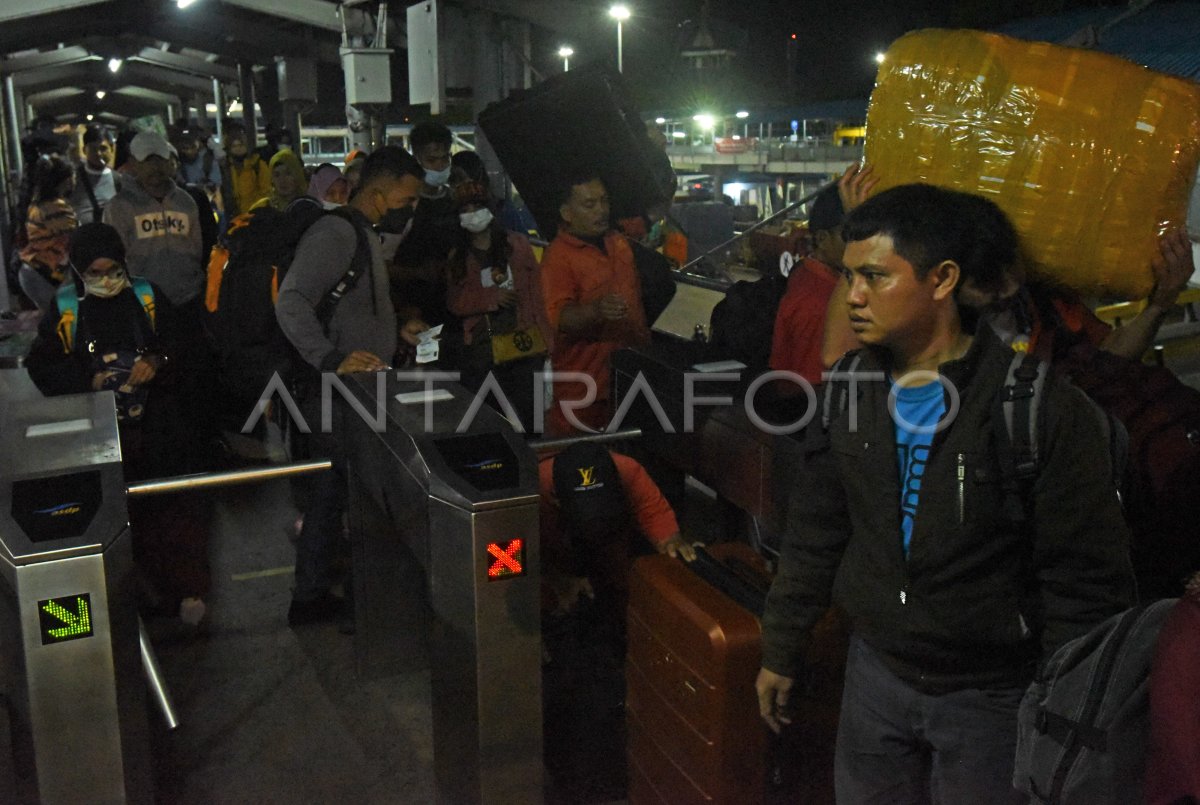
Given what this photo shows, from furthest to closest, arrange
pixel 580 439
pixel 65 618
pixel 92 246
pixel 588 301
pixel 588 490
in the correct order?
pixel 588 301 → pixel 92 246 → pixel 580 439 → pixel 588 490 → pixel 65 618

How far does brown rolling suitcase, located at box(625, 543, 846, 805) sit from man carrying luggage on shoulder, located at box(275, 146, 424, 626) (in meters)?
1.39

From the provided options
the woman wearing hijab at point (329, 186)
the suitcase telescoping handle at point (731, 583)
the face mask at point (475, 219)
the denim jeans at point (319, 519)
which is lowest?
the denim jeans at point (319, 519)

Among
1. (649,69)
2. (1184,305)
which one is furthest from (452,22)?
(649,69)

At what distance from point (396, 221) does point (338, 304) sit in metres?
1.34

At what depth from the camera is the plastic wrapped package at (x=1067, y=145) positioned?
7.58 ft

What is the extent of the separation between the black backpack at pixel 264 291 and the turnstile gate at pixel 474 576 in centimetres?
99

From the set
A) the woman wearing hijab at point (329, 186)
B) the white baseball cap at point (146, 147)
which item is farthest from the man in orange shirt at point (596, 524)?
the woman wearing hijab at point (329, 186)

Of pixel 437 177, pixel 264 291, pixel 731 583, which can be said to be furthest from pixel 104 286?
pixel 731 583

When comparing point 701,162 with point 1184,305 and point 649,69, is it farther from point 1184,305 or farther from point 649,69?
point 1184,305

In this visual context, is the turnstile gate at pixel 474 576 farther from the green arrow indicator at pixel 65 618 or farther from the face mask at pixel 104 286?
the face mask at pixel 104 286

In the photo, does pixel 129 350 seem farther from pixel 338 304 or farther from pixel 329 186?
pixel 329 186

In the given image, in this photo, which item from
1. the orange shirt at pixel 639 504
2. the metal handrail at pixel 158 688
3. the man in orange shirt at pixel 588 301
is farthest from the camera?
the man in orange shirt at pixel 588 301

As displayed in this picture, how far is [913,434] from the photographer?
2008mm

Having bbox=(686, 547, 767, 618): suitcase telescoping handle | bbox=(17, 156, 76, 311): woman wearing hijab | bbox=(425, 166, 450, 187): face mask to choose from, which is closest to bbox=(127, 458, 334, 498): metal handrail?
bbox=(686, 547, 767, 618): suitcase telescoping handle
